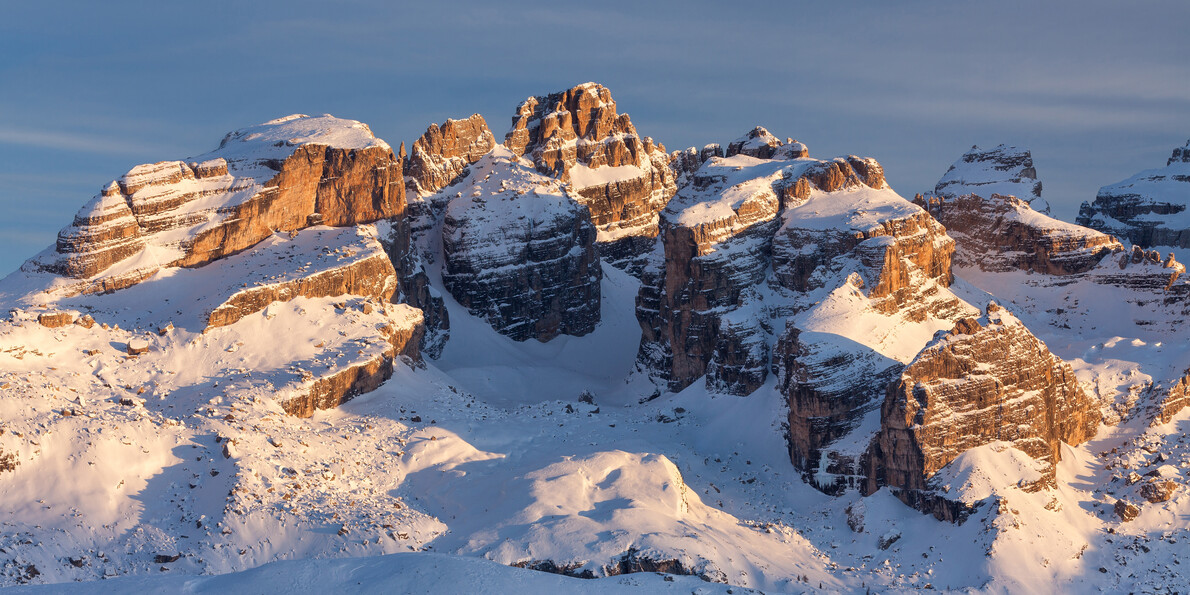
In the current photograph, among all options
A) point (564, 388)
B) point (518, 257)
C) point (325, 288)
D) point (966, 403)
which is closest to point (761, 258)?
point (564, 388)

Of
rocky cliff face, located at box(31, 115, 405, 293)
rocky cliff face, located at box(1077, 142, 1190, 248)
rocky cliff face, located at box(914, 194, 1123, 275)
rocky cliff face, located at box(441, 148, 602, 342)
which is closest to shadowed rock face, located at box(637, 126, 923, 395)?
rocky cliff face, located at box(441, 148, 602, 342)

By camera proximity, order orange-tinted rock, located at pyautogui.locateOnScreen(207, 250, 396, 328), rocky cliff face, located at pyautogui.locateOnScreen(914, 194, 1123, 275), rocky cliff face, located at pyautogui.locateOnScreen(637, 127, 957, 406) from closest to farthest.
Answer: orange-tinted rock, located at pyautogui.locateOnScreen(207, 250, 396, 328) → rocky cliff face, located at pyautogui.locateOnScreen(637, 127, 957, 406) → rocky cliff face, located at pyautogui.locateOnScreen(914, 194, 1123, 275)

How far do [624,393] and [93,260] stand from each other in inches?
1701

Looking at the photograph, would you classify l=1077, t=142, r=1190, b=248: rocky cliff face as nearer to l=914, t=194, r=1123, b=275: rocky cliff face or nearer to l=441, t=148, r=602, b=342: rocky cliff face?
l=914, t=194, r=1123, b=275: rocky cliff face

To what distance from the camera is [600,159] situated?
165625mm

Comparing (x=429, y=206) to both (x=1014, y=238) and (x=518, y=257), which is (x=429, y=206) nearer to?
(x=518, y=257)

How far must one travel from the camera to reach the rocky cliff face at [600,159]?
163000 mm

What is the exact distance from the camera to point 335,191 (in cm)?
12825

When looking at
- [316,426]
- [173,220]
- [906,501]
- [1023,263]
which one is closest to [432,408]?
[316,426]

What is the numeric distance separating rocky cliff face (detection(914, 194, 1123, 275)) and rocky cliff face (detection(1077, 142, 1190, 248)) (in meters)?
24.4

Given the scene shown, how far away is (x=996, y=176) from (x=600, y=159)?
41.6 meters

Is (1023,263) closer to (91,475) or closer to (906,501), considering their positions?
(906,501)

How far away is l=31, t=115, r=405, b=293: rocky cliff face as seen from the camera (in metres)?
117

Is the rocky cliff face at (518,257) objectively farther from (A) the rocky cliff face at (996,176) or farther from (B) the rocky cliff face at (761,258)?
(A) the rocky cliff face at (996,176)
